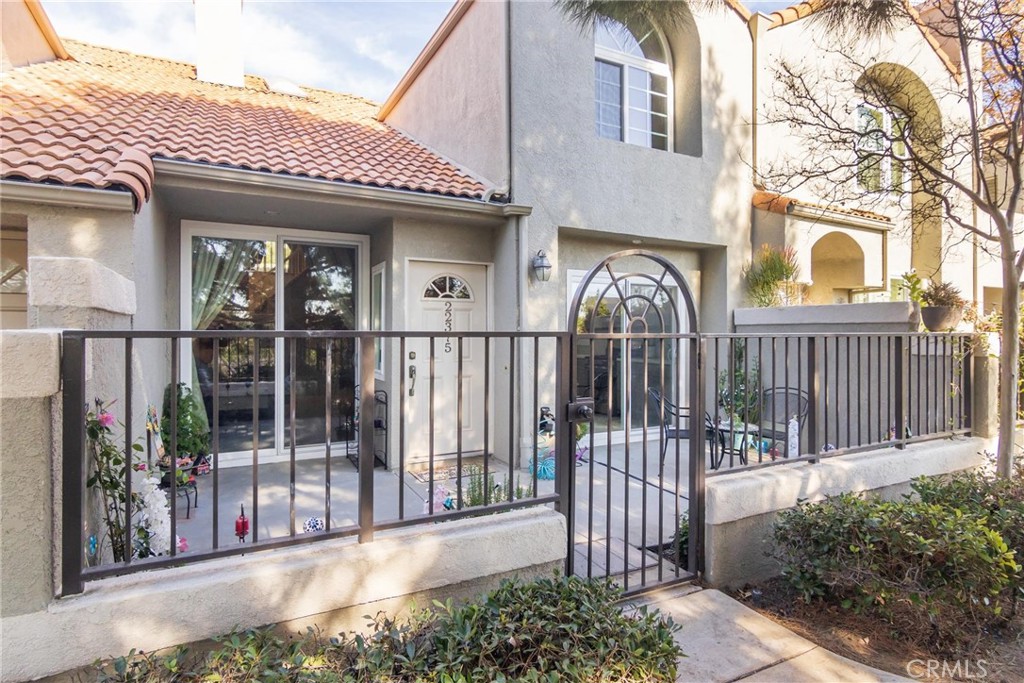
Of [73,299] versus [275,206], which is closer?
[73,299]

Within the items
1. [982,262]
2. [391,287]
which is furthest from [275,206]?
[982,262]

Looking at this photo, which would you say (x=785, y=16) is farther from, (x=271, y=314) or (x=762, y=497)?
(x=271, y=314)

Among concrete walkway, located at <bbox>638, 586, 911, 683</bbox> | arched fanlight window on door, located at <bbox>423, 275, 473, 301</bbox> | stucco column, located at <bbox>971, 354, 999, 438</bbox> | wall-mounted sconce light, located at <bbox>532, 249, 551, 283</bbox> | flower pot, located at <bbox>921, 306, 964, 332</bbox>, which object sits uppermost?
wall-mounted sconce light, located at <bbox>532, 249, 551, 283</bbox>

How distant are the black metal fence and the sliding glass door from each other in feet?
0.13

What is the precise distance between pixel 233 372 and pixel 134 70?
5542 millimetres

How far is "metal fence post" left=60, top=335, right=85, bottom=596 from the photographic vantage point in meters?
2.05

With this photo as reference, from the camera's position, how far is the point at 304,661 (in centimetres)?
210

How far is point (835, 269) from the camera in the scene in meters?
9.88

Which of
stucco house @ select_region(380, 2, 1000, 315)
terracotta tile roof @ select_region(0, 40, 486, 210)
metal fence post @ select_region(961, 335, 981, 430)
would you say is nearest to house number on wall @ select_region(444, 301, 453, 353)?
stucco house @ select_region(380, 2, 1000, 315)

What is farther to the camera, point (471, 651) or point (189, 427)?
point (189, 427)

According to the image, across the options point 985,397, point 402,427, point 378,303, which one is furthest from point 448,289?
point 985,397

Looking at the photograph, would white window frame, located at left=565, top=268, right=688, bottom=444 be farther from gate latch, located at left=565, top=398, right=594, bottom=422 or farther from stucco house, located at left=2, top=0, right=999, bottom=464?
gate latch, located at left=565, top=398, right=594, bottom=422

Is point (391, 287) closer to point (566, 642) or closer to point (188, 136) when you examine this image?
point (188, 136)

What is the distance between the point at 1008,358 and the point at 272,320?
26.0 feet
